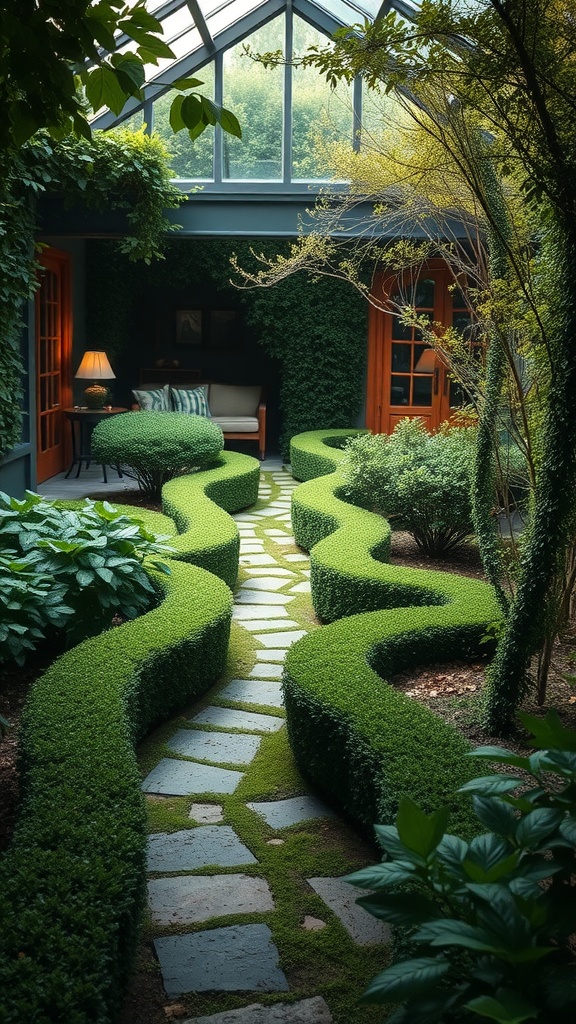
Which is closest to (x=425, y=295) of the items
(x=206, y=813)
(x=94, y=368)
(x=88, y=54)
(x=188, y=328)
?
(x=188, y=328)

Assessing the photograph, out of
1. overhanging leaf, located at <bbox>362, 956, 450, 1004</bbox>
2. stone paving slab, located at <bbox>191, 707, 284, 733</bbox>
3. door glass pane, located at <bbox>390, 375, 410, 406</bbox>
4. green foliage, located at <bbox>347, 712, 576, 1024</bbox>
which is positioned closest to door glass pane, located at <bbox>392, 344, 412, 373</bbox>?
door glass pane, located at <bbox>390, 375, 410, 406</bbox>

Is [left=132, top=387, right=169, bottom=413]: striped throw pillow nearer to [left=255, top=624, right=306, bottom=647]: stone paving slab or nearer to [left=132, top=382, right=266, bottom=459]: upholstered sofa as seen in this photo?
[left=132, top=382, right=266, bottom=459]: upholstered sofa

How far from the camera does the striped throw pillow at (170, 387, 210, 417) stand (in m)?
12.7

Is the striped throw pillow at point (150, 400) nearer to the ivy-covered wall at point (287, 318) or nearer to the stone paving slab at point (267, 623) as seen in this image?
the ivy-covered wall at point (287, 318)

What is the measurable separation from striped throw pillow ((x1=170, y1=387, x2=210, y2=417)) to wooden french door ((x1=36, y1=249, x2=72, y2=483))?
137 centimetres

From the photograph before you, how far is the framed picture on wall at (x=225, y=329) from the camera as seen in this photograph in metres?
14.4

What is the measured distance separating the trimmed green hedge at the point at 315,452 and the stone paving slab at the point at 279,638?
4.67m

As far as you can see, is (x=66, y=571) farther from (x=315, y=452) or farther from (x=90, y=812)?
(x=315, y=452)

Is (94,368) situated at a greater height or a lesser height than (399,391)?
greater

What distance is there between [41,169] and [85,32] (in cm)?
608

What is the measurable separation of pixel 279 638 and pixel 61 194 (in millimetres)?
5954

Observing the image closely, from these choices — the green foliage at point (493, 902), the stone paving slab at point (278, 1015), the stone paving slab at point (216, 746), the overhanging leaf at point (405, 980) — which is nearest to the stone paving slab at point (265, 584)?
the stone paving slab at point (216, 746)

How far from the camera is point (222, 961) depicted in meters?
2.62

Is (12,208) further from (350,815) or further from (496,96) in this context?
(350,815)
